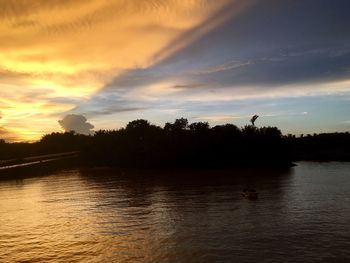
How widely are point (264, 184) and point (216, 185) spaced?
11.9m

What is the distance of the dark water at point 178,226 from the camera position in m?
41.3

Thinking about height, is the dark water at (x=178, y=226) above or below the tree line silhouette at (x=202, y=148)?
below

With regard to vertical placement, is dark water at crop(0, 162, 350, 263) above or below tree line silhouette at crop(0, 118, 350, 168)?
below

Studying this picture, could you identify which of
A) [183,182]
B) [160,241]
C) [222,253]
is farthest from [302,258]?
[183,182]

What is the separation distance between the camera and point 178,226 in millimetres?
53125

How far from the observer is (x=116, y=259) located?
1578 inches

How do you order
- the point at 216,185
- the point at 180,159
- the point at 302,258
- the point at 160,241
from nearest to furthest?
the point at 302,258, the point at 160,241, the point at 216,185, the point at 180,159

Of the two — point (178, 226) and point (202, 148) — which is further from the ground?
point (202, 148)

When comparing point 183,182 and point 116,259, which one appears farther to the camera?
A: point 183,182

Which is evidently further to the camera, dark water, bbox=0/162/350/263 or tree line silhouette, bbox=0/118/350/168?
tree line silhouette, bbox=0/118/350/168

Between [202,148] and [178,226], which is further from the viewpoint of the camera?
[202,148]

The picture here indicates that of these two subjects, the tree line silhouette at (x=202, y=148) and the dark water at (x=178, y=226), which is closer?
the dark water at (x=178, y=226)

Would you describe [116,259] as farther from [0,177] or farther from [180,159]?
[180,159]

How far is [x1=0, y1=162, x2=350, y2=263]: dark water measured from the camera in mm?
41281
